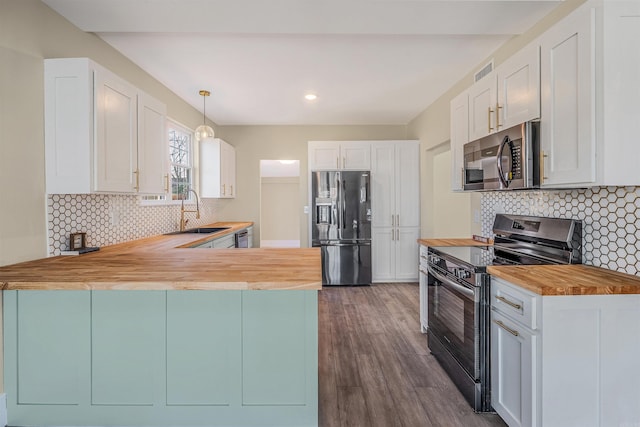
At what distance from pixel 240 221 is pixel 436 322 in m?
3.85

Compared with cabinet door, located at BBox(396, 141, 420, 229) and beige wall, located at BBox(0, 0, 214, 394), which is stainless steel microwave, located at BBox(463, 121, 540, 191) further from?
beige wall, located at BBox(0, 0, 214, 394)

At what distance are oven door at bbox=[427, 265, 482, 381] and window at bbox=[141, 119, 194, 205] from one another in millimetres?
3110

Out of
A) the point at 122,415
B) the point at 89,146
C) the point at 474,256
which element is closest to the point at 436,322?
the point at 474,256

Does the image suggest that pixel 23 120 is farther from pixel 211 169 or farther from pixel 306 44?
pixel 211 169

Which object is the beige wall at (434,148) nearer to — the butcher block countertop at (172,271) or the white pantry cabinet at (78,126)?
the butcher block countertop at (172,271)

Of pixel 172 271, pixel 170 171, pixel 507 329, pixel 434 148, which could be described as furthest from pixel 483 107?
pixel 170 171

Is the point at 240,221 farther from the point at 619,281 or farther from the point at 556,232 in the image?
the point at 619,281

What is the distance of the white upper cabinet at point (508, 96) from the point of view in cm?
188

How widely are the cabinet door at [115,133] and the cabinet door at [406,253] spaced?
376cm

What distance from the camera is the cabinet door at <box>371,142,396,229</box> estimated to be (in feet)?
16.4

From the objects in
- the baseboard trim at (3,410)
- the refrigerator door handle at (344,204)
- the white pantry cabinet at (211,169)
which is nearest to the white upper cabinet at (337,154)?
the refrigerator door handle at (344,204)

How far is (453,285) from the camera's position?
2182mm

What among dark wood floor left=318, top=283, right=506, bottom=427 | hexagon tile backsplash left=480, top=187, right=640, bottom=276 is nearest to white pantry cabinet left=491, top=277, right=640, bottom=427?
hexagon tile backsplash left=480, top=187, right=640, bottom=276

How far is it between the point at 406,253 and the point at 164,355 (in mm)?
3995
